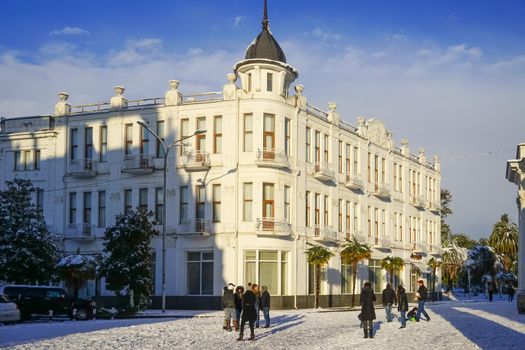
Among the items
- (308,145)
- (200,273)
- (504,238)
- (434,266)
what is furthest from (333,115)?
(504,238)

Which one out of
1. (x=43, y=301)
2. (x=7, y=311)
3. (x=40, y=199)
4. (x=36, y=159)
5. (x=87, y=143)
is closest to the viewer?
(x=7, y=311)

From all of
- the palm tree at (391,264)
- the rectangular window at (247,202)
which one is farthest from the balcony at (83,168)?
the palm tree at (391,264)

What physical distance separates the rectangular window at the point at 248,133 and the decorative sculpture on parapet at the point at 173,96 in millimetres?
5044

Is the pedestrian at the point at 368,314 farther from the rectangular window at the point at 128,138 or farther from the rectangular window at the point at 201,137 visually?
the rectangular window at the point at 128,138

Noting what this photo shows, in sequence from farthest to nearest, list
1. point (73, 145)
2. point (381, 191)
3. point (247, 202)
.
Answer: point (381, 191) → point (73, 145) → point (247, 202)

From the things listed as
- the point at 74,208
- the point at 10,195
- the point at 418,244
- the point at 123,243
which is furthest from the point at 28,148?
the point at 418,244

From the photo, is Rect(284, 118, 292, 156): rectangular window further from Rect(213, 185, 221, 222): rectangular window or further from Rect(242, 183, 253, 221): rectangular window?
Rect(213, 185, 221, 222): rectangular window

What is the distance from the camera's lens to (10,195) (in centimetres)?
4881

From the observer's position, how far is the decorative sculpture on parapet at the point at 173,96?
5550 cm

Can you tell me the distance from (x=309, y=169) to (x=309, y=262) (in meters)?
6.55

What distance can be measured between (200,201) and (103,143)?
8.93 m

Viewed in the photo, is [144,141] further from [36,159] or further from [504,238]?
[504,238]

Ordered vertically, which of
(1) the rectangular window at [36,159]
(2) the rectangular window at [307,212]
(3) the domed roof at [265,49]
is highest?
(3) the domed roof at [265,49]

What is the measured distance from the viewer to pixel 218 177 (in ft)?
177
